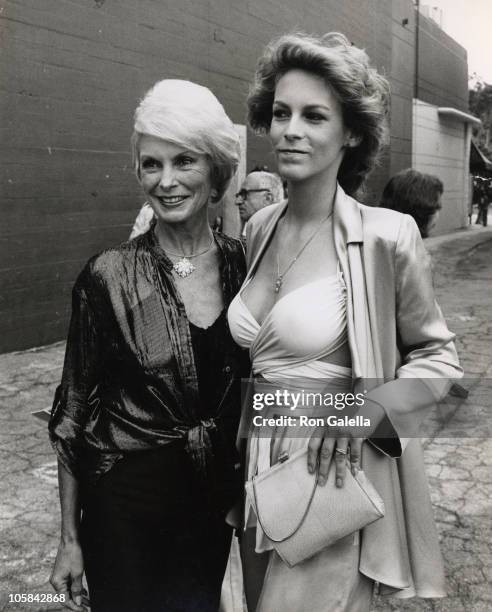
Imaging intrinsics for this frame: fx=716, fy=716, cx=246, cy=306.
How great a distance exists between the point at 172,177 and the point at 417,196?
8.89 feet

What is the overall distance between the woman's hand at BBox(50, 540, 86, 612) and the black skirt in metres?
0.03

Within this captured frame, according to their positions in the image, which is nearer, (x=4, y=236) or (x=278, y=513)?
(x=278, y=513)

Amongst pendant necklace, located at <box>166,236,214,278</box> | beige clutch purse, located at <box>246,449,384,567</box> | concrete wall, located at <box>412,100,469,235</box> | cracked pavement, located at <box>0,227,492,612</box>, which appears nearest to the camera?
beige clutch purse, located at <box>246,449,384,567</box>

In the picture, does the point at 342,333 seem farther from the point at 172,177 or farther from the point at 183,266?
the point at 172,177

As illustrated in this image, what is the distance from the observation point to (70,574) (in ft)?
6.28

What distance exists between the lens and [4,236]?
21.7ft

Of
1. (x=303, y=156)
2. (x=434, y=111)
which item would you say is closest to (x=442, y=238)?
(x=434, y=111)

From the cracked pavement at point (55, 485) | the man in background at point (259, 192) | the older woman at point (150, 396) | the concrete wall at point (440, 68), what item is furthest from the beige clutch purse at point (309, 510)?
the concrete wall at point (440, 68)

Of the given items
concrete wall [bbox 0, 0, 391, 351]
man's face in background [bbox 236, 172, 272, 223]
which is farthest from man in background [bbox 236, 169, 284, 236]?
concrete wall [bbox 0, 0, 391, 351]

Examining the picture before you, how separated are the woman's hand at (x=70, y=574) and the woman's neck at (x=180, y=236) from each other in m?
0.84

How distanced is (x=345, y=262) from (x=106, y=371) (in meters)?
0.70

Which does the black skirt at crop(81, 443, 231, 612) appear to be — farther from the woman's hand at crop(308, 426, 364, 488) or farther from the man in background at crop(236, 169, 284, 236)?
the man in background at crop(236, 169, 284, 236)

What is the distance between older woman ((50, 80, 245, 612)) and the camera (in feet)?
6.15

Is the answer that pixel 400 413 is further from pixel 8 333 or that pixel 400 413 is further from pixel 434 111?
pixel 434 111
